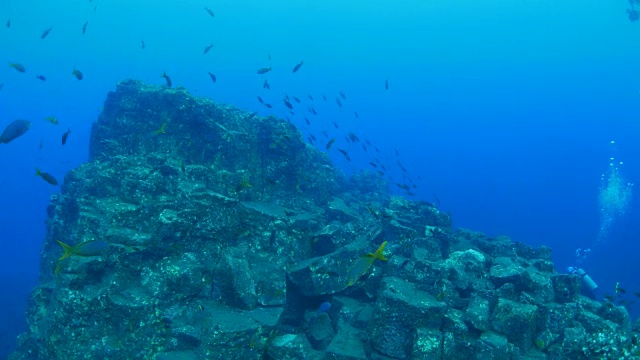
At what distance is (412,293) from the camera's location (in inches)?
370

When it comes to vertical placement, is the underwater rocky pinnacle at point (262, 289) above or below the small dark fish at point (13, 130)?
below

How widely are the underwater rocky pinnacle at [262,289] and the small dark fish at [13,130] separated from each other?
8.87ft

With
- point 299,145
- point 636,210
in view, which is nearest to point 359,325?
point 299,145

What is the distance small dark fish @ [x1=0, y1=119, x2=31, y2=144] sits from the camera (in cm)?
835

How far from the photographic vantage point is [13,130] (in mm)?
8539

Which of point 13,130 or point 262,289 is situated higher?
point 13,130

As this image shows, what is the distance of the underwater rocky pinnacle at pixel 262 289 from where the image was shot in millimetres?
8328

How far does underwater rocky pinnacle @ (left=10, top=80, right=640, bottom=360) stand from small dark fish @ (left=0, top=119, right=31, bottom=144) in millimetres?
2705

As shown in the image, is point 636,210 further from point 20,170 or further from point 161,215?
point 20,170

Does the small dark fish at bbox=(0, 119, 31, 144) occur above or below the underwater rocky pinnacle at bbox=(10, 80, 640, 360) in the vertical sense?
above

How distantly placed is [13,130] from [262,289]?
6.86m

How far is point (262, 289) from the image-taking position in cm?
968

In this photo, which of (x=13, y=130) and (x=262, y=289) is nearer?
(x=13, y=130)

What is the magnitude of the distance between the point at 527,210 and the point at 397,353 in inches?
3465
